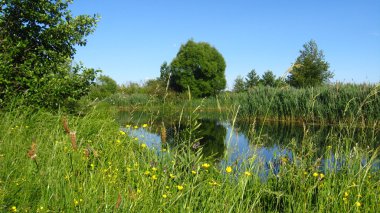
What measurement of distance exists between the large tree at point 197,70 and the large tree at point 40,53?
33.7 metres

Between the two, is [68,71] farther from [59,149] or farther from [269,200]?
[269,200]

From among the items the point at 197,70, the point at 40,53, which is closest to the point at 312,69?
the point at 197,70

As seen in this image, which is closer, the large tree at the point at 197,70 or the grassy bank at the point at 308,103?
the grassy bank at the point at 308,103

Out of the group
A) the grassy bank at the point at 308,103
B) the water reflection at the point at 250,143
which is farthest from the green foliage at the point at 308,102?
the water reflection at the point at 250,143

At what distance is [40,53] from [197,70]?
36.1 m

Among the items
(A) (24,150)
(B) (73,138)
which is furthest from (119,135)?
(B) (73,138)

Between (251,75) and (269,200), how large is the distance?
139 ft

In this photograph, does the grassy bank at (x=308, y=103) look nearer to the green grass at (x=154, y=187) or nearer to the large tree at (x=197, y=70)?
the green grass at (x=154, y=187)

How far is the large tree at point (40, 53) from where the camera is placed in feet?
23.8

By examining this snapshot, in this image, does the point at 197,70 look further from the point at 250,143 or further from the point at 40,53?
the point at 250,143

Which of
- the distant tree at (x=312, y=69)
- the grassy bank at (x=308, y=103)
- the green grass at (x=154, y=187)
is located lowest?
the green grass at (x=154, y=187)

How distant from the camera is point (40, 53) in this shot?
26.8ft

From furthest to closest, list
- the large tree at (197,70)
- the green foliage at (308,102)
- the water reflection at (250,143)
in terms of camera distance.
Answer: the large tree at (197,70), the green foliage at (308,102), the water reflection at (250,143)

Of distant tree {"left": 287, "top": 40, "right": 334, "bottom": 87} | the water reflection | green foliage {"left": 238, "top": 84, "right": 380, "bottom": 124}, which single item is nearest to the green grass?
the water reflection
